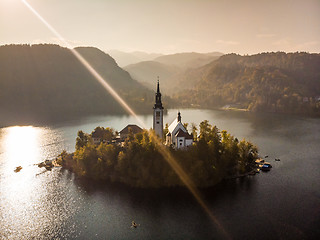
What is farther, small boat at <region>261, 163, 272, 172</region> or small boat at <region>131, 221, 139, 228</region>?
small boat at <region>261, 163, 272, 172</region>

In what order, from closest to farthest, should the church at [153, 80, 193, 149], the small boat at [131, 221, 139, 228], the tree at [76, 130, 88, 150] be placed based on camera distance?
the small boat at [131, 221, 139, 228]
the church at [153, 80, 193, 149]
the tree at [76, 130, 88, 150]

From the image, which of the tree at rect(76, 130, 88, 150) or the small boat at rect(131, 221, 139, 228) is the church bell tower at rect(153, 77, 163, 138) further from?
the tree at rect(76, 130, 88, 150)

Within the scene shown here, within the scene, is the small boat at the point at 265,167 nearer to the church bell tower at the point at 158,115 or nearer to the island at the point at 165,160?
the island at the point at 165,160

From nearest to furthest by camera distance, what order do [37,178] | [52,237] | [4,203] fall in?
[52,237], [4,203], [37,178]

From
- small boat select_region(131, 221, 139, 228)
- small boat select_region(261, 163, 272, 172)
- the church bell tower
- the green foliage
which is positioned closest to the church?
the church bell tower

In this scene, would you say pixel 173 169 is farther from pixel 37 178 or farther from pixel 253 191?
pixel 37 178

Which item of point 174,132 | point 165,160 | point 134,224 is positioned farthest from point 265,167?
point 134,224

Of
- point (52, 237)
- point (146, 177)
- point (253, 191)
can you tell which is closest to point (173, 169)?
point (146, 177)

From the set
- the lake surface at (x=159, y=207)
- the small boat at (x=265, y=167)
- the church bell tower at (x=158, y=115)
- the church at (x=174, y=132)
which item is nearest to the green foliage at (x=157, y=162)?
the church at (x=174, y=132)

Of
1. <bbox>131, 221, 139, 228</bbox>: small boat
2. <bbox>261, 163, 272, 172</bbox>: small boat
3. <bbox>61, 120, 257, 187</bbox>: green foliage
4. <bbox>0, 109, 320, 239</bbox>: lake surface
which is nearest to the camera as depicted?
<bbox>0, 109, 320, 239</bbox>: lake surface

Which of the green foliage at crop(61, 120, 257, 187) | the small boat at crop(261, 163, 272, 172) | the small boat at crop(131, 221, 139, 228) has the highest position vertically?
the green foliage at crop(61, 120, 257, 187)
